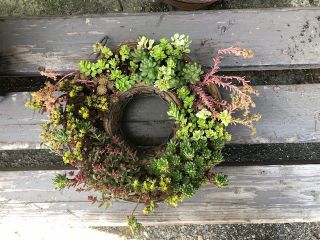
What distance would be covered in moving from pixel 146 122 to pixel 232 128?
374mm

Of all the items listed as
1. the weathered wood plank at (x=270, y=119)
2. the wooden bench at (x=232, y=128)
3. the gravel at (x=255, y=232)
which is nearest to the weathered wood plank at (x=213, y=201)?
the wooden bench at (x=232, y=128)

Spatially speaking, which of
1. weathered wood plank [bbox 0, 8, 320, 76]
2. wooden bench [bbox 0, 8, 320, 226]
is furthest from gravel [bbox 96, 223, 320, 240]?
weathered wood plank [bbox 0, 8, 320, 76]

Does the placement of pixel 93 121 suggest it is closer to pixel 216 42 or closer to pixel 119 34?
pixel 119 34

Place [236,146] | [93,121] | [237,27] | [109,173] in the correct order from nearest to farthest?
[109,173] < [93,121] < [237,27] < [236,146]

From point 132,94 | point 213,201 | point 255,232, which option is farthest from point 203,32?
point 255,232

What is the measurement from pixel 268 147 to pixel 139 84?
82 cm

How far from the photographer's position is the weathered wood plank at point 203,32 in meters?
1.82

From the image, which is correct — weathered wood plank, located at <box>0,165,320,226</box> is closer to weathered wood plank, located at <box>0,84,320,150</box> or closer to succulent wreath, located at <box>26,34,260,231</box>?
weathered wood plank, located at <box>0,84,320,150</box>

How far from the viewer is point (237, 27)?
71.7 inches

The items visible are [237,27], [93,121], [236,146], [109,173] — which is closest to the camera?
[109,173]

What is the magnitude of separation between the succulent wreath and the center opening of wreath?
17 centimetres

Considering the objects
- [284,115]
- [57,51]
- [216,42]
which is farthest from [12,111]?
[284,115]

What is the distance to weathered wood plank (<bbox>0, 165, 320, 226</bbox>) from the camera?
190 cm

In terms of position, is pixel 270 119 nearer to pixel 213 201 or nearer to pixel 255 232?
pixel 213 201
